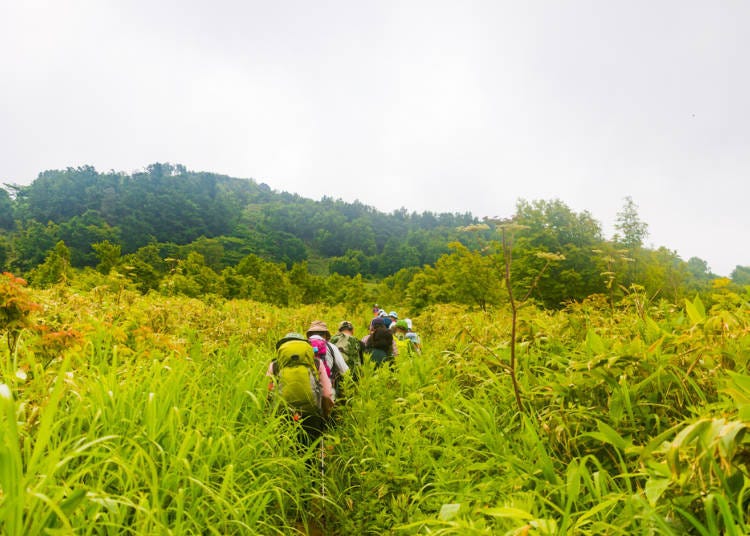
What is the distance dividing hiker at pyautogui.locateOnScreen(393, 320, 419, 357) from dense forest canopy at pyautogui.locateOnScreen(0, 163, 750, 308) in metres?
2.06

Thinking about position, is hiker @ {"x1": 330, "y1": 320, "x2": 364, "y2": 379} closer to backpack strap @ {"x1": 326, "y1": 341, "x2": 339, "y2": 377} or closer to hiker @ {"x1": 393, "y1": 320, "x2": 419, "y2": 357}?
hiker @ {"x1": 393, "y1": 320, "x2": 419, "y2": 357}

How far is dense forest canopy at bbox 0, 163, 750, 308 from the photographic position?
15273mm

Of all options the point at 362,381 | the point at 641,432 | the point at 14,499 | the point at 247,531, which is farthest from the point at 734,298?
the point at 14,499

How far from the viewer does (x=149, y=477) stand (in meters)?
2.24

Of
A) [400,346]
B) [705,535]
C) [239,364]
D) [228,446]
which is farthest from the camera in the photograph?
[400,346]

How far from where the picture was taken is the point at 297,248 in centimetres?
11362

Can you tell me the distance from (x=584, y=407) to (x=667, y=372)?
0.54 meters

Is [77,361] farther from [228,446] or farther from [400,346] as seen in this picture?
[400,346]

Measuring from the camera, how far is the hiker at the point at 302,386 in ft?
13.3

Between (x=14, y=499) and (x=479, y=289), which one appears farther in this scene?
(x=479, y=289)

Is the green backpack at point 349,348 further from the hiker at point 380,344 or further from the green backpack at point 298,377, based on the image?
the green backpack at point 298,377

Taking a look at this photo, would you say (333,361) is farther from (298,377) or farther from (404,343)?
(404,343)

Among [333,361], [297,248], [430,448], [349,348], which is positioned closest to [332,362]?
[333,361]

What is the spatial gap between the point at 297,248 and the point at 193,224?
134 feet
